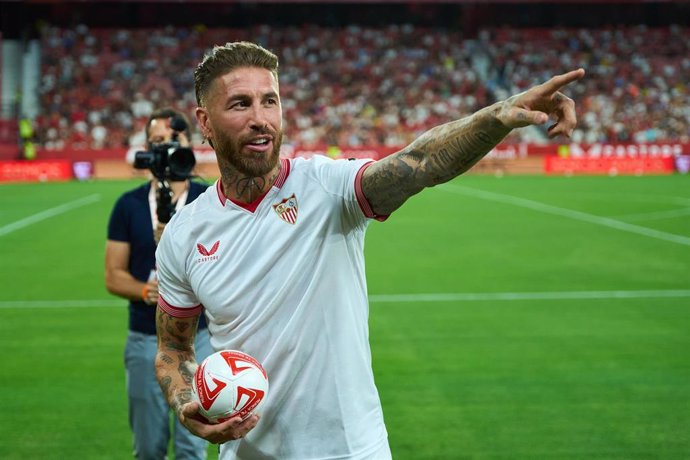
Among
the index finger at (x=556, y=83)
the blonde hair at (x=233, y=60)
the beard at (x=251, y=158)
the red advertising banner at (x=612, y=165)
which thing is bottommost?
the red advertising banner at (x=612, y=165)

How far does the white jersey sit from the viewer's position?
3.07 meters

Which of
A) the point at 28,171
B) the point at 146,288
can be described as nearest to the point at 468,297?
the point at 146,288

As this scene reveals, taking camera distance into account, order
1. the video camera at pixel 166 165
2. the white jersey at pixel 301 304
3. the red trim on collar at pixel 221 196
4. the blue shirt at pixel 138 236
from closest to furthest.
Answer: the white jersey at pixel 301 304 < the red trim on collar at pixel 221 196 < the video camera at pixel 166 165 < the blue shirt at pixel 138 236

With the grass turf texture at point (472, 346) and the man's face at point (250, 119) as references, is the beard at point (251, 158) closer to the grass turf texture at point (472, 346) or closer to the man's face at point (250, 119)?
the man's face at point (250, 119)

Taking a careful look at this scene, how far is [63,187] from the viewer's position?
31.2 m

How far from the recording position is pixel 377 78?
46219 millimetres

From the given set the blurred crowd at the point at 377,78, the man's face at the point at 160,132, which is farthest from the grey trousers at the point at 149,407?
the blurred crowd at the point at 377,78

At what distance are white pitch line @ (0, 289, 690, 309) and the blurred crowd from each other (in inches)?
1012

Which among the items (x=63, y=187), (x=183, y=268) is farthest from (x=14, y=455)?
(x=63, y=187)

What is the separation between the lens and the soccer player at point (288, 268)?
3062mm

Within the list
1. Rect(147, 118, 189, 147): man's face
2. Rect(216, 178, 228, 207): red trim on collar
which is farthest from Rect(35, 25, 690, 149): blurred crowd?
Rect(216, 178, 228, 207): red trim on collar

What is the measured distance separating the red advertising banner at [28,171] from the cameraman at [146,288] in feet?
102

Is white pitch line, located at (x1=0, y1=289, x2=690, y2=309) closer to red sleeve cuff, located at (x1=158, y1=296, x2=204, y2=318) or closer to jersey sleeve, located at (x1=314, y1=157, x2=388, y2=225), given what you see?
red sleeve cuff, located at (x1=158, y1=296, x2=204, y2=318)

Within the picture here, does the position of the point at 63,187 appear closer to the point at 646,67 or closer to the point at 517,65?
the point at 517,65
